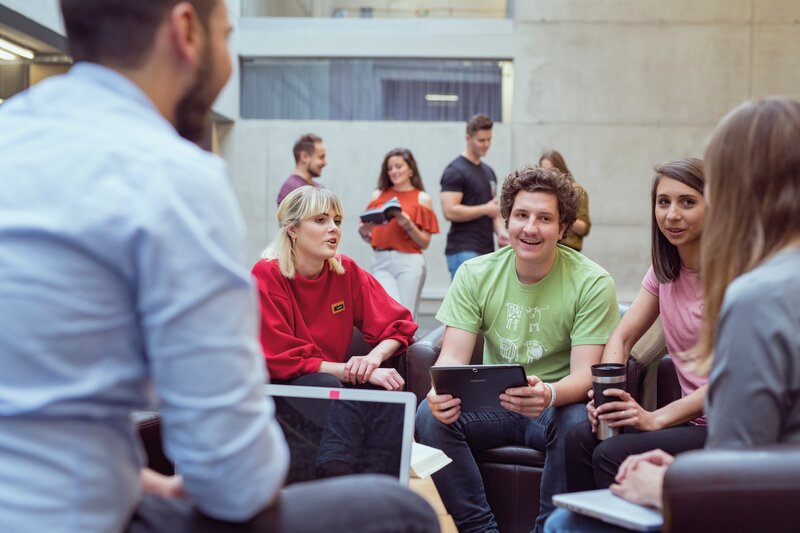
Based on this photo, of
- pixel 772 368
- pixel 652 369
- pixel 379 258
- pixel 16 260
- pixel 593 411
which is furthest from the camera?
pixel 379 258

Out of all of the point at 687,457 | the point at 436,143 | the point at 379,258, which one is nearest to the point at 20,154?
the point at 687,457

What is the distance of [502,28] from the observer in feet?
30.3

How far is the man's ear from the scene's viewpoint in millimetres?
1106

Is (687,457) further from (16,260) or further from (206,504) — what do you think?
(16,260)

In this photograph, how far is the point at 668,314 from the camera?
2.70m

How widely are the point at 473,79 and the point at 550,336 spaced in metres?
6.78

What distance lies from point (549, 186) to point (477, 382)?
796mm

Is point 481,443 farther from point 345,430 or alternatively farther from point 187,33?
point 187,33

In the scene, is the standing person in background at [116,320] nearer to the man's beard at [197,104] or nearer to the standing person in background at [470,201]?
the man's beard at [197,104]

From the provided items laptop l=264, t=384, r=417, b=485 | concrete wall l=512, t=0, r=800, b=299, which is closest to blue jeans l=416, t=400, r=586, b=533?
laptop l=264, t=384, r=417, b=485

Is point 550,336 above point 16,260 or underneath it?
underneath

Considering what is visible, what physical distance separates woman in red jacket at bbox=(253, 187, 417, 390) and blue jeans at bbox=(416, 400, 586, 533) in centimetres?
34

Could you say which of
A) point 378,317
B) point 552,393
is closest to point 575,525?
point 552,393

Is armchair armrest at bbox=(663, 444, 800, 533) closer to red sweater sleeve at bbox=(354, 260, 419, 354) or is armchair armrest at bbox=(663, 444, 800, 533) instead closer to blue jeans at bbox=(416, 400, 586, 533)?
blue jeans at bbox=(416, 400, 586, 533)
